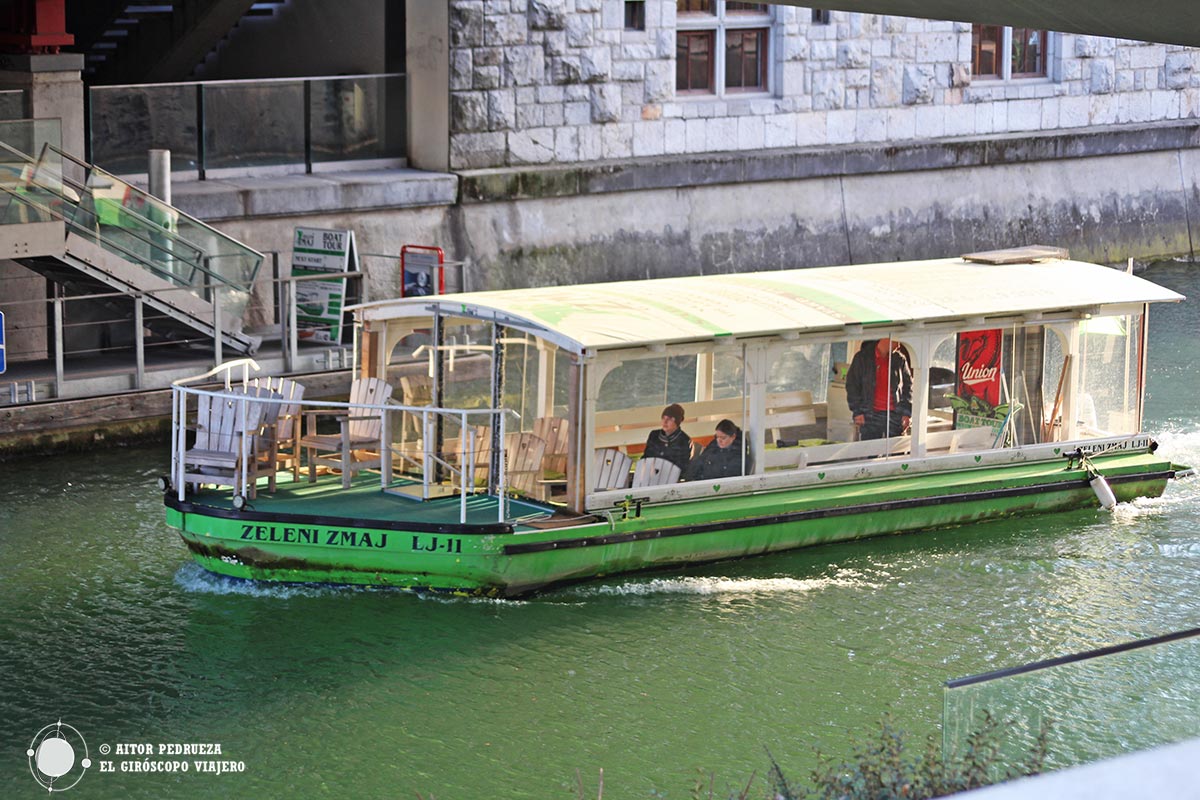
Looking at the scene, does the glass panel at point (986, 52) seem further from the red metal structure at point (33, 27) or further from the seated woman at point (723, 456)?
the seated woman at point (723, 456)

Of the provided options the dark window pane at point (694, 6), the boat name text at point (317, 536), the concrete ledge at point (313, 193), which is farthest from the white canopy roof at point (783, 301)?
the dark window pane at point (694, 6)

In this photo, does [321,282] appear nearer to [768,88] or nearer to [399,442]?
[399,442]

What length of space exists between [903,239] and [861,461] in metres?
13.2

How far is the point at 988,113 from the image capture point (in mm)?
29219

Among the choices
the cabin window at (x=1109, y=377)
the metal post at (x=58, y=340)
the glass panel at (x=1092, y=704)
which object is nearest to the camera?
the glass panel at (x=1092, y=704)

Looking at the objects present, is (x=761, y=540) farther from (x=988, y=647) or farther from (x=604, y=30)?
(x=604, y=30)

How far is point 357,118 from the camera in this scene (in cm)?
2419

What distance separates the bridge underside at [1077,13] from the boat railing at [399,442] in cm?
457

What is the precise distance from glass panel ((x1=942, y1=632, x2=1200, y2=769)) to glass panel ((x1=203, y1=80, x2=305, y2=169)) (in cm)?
1704

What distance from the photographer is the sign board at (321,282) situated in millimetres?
20297

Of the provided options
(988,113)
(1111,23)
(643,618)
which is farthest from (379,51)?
(1111,23)

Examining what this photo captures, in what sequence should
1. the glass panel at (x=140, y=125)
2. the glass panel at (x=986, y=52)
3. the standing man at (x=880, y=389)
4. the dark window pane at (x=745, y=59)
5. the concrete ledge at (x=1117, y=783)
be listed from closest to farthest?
1. the concrete ledge at (x=1117, y=783)
2. the standing man at (x=880, y=389)
3. the glass panel at (x=140, y=125)
4. the dark window pane at (x=745, y=59)
5. the glass panel at (x=986, y=52)

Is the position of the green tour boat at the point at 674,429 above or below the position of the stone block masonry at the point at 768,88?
below

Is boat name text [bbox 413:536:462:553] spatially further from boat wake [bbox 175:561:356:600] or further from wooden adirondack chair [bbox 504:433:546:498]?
wooden adirondack chair [bbox 504:433:546:498]
